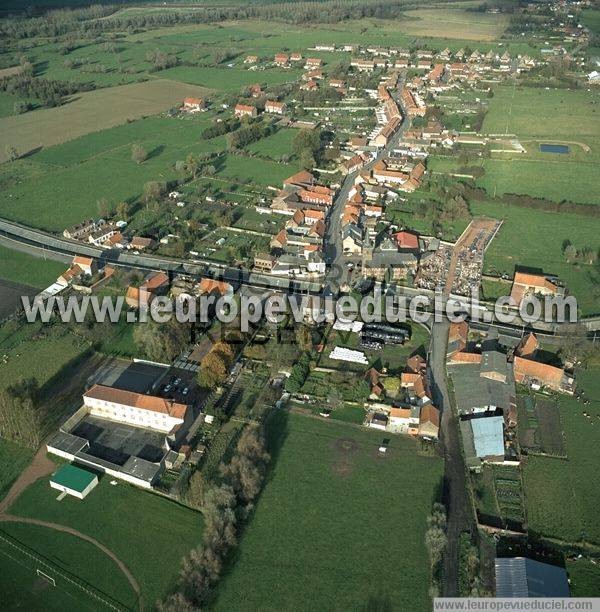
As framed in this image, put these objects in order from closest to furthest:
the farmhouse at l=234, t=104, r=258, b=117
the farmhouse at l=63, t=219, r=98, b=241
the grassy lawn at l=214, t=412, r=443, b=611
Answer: the grassy lawn at l=214, t=412, r=443, b=611
the farmhouse at l=63, t=219, r=98, b=241
the farmhouse at l=234, t=104, r=258, b=117

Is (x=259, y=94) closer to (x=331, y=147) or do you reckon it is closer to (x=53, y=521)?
(x=331, y=147)

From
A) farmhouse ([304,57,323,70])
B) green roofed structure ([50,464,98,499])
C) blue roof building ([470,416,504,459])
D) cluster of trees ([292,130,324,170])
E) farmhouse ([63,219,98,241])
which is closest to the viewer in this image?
green roofed structure ([50,464,98,499])

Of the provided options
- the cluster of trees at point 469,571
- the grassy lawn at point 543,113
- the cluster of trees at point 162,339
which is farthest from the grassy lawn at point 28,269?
the grassy lawn at point 543,113

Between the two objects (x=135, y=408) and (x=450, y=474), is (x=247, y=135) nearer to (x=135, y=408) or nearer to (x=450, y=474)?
(x=135, y=408)

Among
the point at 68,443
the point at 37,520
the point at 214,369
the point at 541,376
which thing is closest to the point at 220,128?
the point at 214,369

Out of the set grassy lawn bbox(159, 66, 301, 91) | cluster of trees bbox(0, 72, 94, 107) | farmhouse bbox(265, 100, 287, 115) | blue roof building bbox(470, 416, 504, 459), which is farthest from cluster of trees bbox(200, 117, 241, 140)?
blue roof building bbox(470, 416, 504, 459)

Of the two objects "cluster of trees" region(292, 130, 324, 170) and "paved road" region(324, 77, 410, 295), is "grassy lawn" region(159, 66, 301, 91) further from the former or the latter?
"paved road" region(324, 77, 410, 295)

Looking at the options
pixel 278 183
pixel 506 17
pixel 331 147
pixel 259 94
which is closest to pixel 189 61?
pixel 259 94
